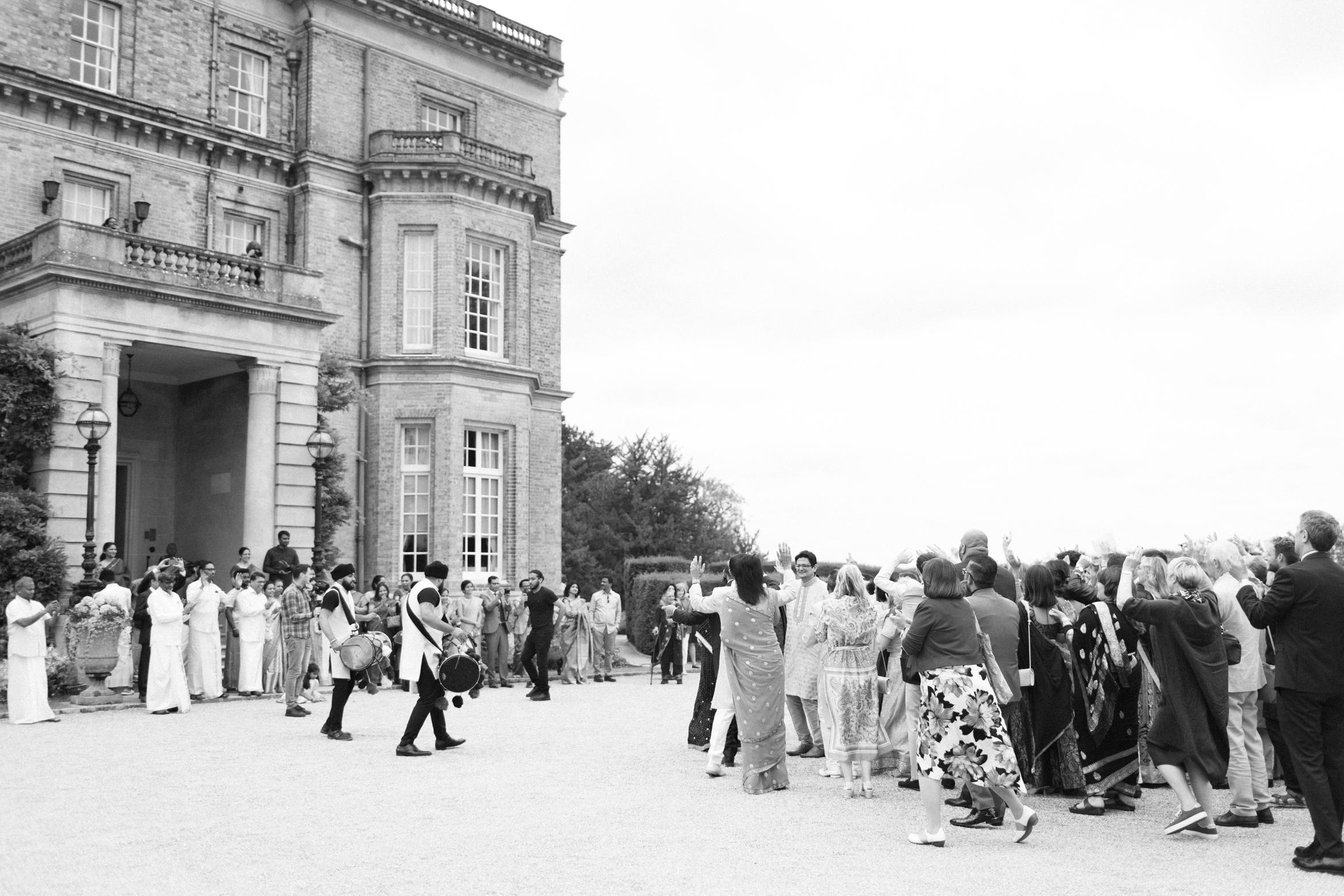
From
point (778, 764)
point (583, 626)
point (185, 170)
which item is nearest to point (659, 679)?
point (583, 626)

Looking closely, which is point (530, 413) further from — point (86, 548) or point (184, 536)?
point (86, 548)

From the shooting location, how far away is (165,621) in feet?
48.5

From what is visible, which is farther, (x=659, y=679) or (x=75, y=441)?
(x=659, y=679)

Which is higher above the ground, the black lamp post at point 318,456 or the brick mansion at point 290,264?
the brick mansion at point 290,264

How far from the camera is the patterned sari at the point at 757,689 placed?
887cm

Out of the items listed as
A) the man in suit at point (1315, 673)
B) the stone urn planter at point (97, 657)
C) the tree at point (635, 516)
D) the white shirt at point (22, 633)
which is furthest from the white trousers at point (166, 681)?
the tree at point (635, 516)

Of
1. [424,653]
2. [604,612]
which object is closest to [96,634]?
[424,653]

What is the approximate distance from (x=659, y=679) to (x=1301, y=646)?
633 inches

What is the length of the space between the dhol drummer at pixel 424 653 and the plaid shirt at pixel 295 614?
426cm

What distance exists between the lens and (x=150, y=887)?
593 centimetres

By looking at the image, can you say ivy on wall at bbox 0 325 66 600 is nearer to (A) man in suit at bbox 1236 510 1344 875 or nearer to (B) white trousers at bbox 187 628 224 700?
(B) white trousers at bbox 187 628 224 700

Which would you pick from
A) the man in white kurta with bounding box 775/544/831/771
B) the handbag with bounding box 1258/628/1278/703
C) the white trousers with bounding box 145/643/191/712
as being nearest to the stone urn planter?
the white trousers with bounding box 145/643/191/712

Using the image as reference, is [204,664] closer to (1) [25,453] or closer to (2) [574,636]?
(1) [25,453]

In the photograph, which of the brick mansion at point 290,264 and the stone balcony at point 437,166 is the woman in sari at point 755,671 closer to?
the brick mansion at point 290,264
